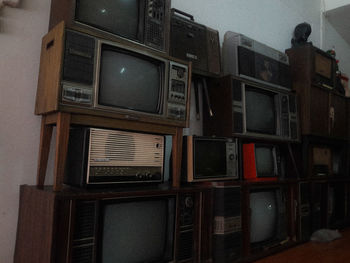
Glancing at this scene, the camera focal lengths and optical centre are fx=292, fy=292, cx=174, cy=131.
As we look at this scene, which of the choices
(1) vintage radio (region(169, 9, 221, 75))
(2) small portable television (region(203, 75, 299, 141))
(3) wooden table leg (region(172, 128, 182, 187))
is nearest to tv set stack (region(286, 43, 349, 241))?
(2) small portable television (region(203, 75, 299, 141))

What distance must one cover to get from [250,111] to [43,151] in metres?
1.35

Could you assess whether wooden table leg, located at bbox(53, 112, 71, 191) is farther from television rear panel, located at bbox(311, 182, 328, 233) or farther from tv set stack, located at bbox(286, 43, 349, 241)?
television rear panel, located at bbox(311, 182, 328, 233)

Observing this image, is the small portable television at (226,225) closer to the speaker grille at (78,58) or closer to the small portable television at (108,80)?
the small portable television at (108,80)

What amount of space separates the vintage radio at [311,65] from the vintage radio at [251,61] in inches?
10.6

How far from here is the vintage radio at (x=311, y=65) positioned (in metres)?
2.49

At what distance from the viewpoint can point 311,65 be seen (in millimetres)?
2498

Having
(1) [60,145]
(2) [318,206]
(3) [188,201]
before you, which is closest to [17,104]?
(1) [60,145]

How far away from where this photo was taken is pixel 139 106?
1346 millimetres

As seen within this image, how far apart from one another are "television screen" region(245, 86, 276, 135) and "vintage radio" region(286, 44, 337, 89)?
51 cm

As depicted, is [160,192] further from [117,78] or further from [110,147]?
[117,78]

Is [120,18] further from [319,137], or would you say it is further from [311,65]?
[319,137]

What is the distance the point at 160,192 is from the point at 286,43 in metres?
2.51

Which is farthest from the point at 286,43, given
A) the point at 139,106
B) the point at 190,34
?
the point at 139,106

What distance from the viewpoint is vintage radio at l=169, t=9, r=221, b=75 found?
69.0 inches
